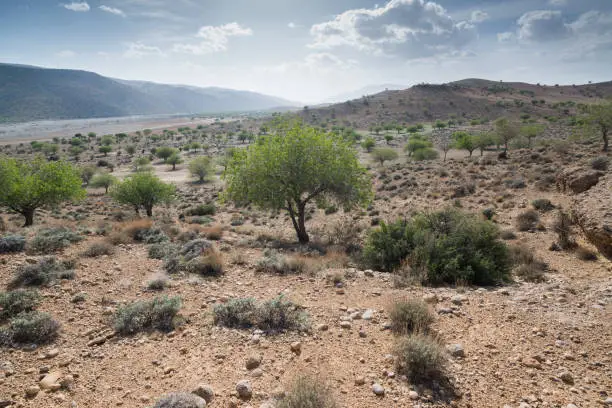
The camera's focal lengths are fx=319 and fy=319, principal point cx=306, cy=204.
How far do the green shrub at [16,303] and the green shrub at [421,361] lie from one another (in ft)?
24.1

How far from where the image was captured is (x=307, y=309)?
679cm

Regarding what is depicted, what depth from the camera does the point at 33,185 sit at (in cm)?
Answer: 1828

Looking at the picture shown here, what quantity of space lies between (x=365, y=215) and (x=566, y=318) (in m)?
16.7

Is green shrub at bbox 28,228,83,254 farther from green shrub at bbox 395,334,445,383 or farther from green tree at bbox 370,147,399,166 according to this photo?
green tree at bbox 370,147,399,166

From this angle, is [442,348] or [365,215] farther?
[365,215]

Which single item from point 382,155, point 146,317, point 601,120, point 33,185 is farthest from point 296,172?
point 382,155

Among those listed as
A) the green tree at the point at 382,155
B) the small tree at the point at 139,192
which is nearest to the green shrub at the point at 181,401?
the small tree at the point at 139,192

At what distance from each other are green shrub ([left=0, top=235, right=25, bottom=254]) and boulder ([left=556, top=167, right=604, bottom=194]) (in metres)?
24.3

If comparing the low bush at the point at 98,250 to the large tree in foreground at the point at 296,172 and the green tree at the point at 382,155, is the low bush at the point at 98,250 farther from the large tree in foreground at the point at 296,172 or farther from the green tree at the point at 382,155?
the green tree at the point at 382,155

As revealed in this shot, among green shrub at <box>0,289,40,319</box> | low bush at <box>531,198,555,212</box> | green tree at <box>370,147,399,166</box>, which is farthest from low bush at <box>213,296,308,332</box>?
green tree at <box>370,147,399,166</box>

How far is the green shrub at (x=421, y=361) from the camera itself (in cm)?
451

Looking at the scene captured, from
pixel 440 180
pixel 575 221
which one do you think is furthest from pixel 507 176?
pixel 575 221

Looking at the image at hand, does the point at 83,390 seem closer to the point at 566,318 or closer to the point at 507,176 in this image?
the point at 566,318

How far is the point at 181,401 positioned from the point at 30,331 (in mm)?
3728
